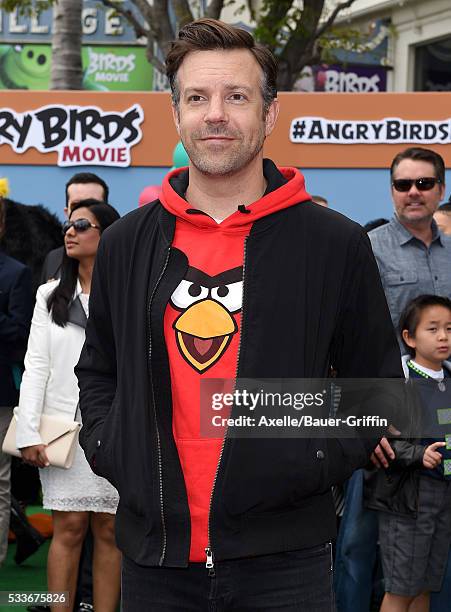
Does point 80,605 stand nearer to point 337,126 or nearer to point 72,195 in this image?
point 72,195

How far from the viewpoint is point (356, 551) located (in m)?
4.82

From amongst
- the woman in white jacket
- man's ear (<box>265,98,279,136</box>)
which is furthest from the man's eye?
the woman in white jacket

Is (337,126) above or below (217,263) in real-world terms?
above

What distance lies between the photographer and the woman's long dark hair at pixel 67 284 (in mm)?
4861

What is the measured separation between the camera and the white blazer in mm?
4824

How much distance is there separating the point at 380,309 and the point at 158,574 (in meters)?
0.87

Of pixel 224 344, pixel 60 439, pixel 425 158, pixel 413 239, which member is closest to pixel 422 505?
pixel 413 239

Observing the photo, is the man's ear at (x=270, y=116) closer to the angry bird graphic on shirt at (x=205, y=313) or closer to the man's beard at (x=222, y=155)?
the man's beard at (x=222, y=155)

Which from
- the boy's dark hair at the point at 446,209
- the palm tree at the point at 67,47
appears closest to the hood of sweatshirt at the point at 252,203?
the boy's dark hair at the point at 446,209

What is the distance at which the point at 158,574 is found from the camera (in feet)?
8.46

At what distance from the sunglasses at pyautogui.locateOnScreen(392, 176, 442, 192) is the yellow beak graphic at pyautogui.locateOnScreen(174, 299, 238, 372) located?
2.89 meters

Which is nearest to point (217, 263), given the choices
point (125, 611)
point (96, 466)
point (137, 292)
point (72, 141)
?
point (137, 292)

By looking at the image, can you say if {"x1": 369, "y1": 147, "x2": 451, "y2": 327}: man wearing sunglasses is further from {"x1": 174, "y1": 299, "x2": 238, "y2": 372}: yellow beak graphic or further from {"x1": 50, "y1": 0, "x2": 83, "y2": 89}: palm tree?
{"x1": 50, "y1": 0, "x2": 83, "y2": 89}: palm tree

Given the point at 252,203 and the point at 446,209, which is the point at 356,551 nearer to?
the point at 252,203
